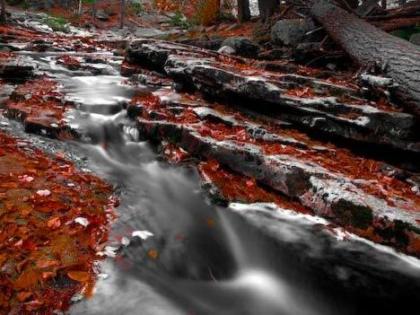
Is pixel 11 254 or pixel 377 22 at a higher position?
pixel 377 22

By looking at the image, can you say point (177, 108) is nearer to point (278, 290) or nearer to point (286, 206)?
point (286, 206)

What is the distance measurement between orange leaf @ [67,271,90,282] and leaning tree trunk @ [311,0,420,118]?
5061mm

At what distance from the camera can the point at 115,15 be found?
45.8 meters

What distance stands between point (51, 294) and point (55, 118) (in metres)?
5.18

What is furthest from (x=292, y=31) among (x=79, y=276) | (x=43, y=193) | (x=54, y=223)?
(x=79, y=276)

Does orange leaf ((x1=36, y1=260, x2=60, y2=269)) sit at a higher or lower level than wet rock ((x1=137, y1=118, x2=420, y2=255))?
lower

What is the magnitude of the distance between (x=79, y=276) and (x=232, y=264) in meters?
1.78

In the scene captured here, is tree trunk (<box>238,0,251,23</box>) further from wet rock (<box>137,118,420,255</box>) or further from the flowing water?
the flowing water

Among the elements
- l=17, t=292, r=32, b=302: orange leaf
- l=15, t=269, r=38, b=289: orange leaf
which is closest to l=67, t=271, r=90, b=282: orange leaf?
l=15, t=269, r=38, b=289: orange leaf

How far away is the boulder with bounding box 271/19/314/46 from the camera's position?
11281mm

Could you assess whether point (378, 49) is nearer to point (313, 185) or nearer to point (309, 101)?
point (309, 101)

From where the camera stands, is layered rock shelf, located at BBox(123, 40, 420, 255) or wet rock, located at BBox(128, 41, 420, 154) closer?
layered rock shelf, located at BBox(123, 40, 420, 255)

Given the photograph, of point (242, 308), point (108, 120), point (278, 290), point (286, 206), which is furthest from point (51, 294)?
point (108, 120)

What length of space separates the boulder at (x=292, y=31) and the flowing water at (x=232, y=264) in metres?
6.86
